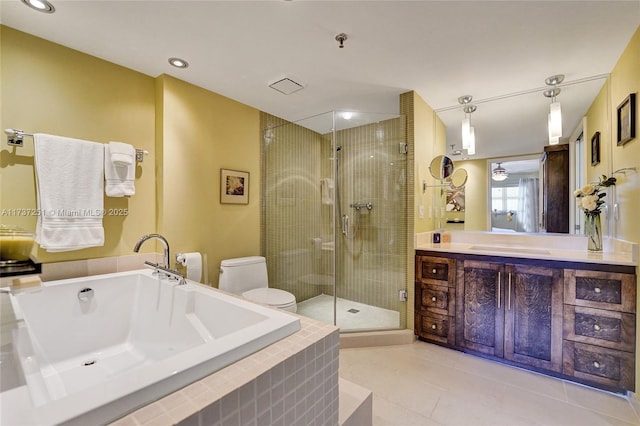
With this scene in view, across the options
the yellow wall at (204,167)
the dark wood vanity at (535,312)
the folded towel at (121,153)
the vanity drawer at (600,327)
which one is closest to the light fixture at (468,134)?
the dark wood vanity at (535,312)

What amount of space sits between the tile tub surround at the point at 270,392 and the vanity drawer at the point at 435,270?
1.58m

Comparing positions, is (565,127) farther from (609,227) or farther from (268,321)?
(268,321)

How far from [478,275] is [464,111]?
1.66 meters

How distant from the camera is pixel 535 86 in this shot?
7.49 feet

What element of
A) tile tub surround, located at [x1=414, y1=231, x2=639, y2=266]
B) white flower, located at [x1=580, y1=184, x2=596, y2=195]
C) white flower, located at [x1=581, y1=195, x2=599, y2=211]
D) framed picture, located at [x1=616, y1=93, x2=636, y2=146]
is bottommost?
tile tub surround, located at [x1=414, y1=231, x2=639, y2=266]

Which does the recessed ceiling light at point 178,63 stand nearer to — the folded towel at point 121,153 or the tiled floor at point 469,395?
the folded towel at point 121,153

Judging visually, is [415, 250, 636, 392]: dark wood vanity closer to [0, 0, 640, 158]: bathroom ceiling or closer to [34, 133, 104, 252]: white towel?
[0, 0, 640, 158]: bathroom ceiling

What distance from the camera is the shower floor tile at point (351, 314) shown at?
8.59ft

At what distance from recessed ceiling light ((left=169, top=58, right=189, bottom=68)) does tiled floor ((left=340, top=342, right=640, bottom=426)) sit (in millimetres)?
2653

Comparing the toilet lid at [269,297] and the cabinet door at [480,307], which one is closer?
the cabinet door at [480,307]

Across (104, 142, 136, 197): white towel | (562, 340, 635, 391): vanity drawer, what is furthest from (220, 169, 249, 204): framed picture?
(562, 340, 635, 391): vanity drawer

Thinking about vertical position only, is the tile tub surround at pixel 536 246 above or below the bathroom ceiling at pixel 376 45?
below

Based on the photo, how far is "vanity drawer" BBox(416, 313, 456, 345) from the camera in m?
2.31

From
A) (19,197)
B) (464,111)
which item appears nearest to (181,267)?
(19,197)
